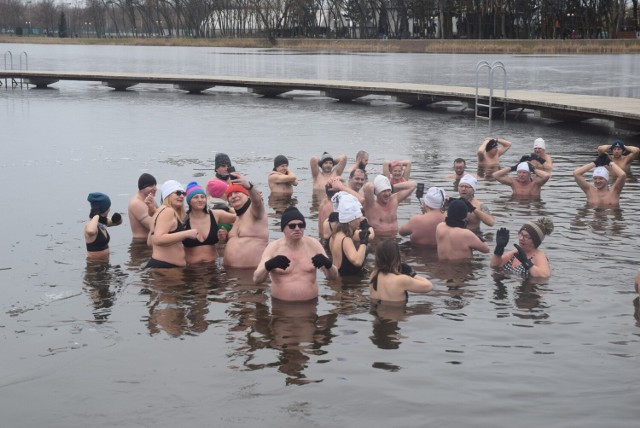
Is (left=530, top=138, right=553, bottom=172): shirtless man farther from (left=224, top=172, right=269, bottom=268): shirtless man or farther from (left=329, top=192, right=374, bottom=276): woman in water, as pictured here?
(left=224, top=172, right=269, bottom=268): shirtless man

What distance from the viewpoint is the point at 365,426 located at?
7461 mm

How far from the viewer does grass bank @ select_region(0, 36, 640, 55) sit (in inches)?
3273

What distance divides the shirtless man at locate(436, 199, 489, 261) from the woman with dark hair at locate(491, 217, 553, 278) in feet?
1.23

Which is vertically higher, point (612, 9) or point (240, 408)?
point (612, 9)

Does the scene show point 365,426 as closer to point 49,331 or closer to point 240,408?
point 240,408

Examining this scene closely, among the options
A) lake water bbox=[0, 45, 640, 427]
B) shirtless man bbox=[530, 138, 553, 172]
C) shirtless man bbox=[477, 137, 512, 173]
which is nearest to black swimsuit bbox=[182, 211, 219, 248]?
lake water bbox=[0, 45, 640, 427]

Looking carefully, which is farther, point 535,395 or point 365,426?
point 535,395

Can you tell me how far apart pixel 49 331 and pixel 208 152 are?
14.8 meters

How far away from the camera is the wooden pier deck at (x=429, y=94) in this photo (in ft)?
87.6

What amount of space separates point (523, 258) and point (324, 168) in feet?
19.1

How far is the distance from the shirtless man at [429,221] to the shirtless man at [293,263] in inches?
101

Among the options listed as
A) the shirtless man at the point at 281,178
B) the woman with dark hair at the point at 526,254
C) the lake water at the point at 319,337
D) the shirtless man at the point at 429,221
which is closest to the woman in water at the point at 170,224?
the lake water at the point at 319,337

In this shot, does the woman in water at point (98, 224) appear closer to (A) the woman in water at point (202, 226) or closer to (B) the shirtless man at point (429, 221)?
(A) the woman in water at point (202, 226)

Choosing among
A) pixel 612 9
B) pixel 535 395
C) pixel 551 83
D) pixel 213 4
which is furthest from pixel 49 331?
pixel 213 4
